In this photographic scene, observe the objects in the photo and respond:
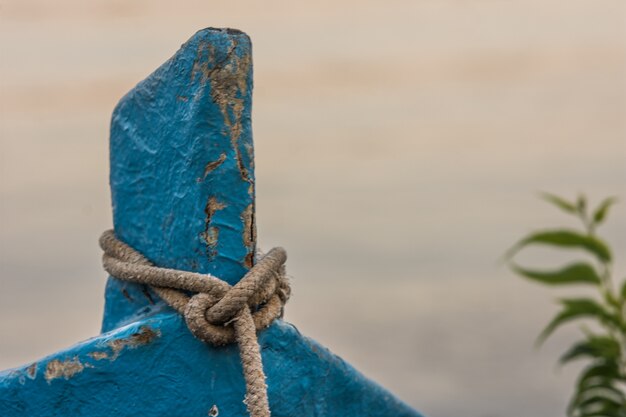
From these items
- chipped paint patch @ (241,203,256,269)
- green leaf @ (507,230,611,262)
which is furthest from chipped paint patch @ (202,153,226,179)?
green leaf @ (507,230,611,262)

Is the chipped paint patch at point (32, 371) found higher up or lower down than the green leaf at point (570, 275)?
lower down

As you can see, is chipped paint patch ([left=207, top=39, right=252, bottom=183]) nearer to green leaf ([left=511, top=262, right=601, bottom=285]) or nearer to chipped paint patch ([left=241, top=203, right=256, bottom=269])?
chipped paint patch ([left=241, top=203, right=256, bottom=269])

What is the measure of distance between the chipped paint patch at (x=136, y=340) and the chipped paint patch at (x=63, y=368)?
0.30ft

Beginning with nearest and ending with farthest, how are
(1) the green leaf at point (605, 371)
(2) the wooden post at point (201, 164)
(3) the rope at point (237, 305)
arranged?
(1) the green leaf at point (605, 371)
(3) the rope at point (237, 305)
(2) the wooden post at point (201, 164)

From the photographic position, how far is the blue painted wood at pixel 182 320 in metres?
2.04

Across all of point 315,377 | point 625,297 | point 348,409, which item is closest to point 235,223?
point 315,377

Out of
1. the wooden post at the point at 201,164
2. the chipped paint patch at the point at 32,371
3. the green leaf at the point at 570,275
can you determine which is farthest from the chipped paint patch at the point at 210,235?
the green leaf at the point at 570,275

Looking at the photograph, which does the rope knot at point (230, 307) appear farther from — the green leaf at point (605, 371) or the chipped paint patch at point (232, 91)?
the green leaf at point (605, 371)

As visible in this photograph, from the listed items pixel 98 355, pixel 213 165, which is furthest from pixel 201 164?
pixel 98 355

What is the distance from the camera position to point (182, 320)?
2.04m

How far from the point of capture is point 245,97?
2.14m

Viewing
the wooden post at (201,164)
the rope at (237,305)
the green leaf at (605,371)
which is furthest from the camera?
the wooden post at (201,164)

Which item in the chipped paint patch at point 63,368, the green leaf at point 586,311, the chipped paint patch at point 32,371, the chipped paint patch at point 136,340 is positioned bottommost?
the chipped paint patch at point 32,371

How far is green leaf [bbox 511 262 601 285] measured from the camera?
5.01ft
